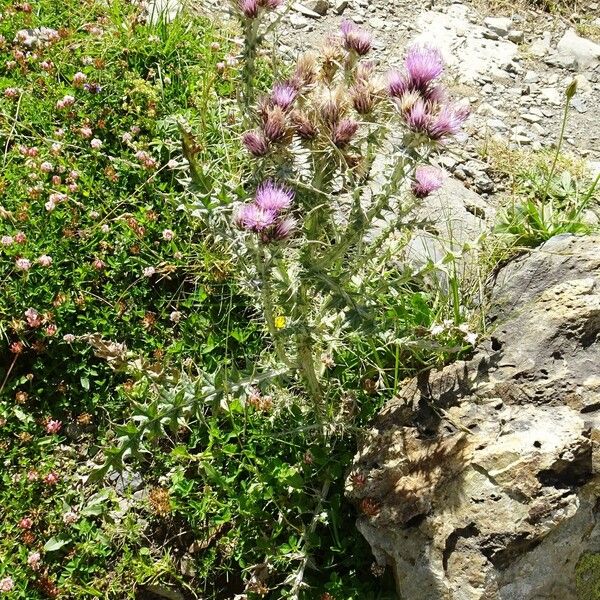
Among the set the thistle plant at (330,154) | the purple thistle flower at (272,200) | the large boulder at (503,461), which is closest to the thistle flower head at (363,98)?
the thistle plant at (330,154)

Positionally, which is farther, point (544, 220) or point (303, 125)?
point (544, 220)

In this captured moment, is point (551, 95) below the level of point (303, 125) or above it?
below

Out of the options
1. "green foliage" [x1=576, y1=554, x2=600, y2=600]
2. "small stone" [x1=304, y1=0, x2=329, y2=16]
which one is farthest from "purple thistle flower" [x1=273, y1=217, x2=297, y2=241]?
"small stone" [x1=304, y1=0, x2=329, y2=16]

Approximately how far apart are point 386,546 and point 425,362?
92 centimetres

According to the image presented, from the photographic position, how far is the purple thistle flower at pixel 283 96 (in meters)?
2.82

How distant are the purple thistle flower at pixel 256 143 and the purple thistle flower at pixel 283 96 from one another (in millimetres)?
146

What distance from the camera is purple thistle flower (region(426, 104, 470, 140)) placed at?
2674 millimetres

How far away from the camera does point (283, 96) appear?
2830 millimetres

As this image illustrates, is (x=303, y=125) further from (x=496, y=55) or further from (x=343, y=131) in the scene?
(x=496, y=55)

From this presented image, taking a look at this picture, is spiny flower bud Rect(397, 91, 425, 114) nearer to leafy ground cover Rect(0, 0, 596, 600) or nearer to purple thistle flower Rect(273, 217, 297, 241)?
leafy ground cover Rect(0, 0, 596, 600)

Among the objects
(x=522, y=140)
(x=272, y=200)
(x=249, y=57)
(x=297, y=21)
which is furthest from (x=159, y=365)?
(x=297, y=21)

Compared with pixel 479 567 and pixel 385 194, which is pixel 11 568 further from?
pixel 385 194

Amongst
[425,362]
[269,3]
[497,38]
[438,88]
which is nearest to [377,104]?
[438,88]

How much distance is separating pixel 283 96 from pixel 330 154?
0.29 m
